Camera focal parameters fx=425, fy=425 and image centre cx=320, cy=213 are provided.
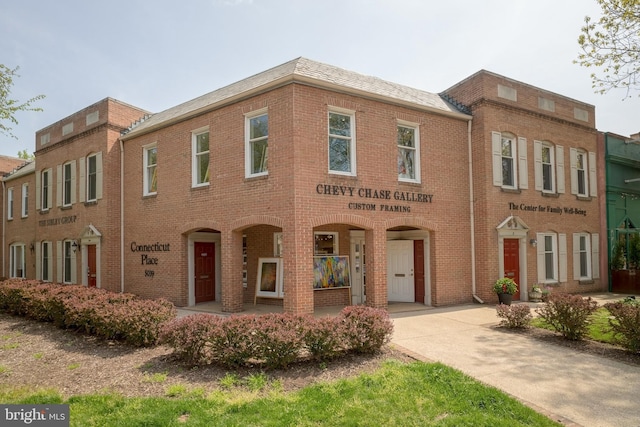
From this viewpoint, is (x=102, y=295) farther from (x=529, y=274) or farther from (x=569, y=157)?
(x=569, y=157)

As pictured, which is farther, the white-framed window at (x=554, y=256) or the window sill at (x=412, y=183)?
the white-framed window at (x=554, y=256)

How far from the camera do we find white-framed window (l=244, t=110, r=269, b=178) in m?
12.0

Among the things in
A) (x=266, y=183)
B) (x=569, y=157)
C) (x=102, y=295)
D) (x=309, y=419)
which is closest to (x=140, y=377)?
(x=309, y=419)

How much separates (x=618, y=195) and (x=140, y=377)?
20.5 metres

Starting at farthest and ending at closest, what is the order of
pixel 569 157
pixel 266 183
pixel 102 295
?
pixel 569 157, pixel 266 183, pixel 102 295

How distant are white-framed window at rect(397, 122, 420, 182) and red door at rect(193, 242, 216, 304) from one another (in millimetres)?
7543

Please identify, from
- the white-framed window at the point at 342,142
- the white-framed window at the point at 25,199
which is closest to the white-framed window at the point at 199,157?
the white-framed window at the point at 342,142

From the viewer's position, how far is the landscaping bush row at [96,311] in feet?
27.3

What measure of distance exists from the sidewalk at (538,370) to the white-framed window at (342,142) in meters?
Result: 4.51

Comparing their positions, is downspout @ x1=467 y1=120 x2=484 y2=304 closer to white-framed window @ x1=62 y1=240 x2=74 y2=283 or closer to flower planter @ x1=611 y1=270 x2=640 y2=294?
flower planter @ x1=611 y1=270 x2=640 y2=294

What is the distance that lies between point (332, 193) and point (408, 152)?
3349 millimetres

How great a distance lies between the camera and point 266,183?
37.8ft

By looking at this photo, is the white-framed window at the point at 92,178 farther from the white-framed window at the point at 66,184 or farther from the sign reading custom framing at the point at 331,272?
the sign reading custom framing at the point at 331,272

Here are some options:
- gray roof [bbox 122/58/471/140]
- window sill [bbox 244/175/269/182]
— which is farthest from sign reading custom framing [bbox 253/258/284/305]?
gray roof [bbox 122/58/471/140]
